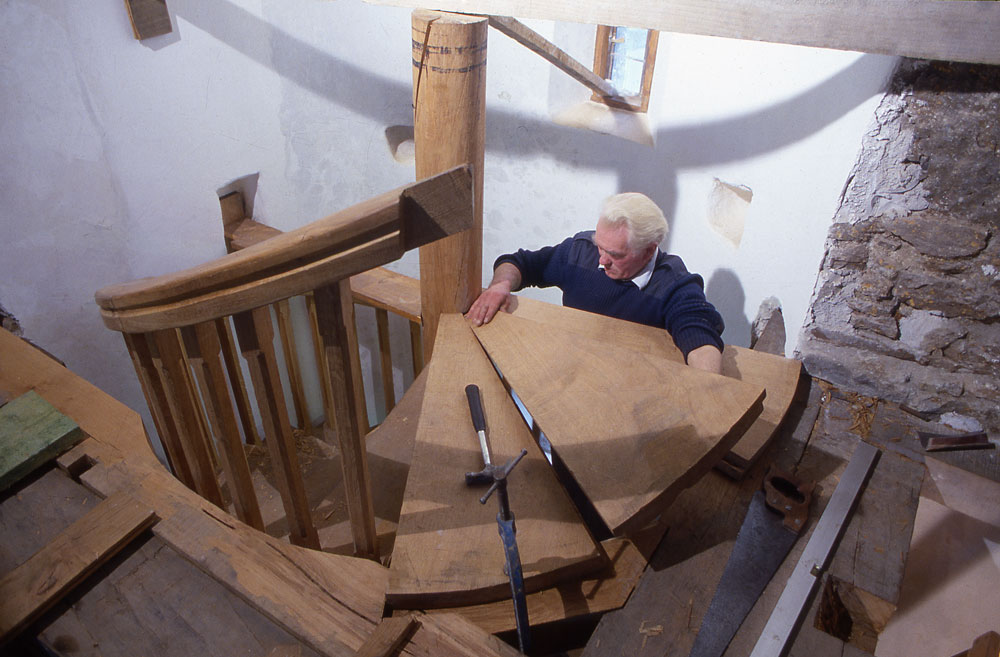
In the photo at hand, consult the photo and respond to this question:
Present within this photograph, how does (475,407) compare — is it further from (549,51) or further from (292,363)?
(292,363)

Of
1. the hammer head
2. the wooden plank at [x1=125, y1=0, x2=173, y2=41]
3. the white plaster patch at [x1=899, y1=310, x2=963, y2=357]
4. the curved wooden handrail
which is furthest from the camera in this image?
the wooden plank at [x1=125, y1=0, x2=173, y2=41]

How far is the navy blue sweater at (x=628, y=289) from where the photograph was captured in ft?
7.07

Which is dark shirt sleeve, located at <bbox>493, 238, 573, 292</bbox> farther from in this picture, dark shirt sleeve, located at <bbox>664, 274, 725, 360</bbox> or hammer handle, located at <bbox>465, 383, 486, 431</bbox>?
hammer handle, located at <bbox>465, 383, 486, 431</bbox>

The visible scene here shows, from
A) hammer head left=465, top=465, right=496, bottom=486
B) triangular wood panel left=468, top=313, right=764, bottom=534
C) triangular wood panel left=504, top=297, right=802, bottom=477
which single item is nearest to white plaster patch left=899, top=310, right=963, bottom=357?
triangular wood panel left=504, top=297, right=802, bottom=477

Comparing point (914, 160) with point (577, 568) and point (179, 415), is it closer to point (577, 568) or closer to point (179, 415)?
point (577, 568)

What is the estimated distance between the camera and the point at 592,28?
10.3 ft

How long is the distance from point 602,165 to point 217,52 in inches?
78.5

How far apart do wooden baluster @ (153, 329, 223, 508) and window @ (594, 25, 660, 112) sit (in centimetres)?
238

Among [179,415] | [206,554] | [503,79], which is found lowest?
[206,554]

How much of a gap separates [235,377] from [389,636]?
2.11m

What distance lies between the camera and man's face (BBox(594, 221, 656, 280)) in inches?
91.4

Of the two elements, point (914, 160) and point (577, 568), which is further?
point (914, 160)

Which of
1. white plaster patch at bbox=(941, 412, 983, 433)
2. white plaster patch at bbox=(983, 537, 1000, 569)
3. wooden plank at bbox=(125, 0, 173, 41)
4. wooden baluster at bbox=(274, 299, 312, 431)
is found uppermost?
wooden plank at bbox=(125, 0, 173, 41)

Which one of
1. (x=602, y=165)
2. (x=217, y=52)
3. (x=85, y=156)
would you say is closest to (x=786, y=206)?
(x=602, y=165)
